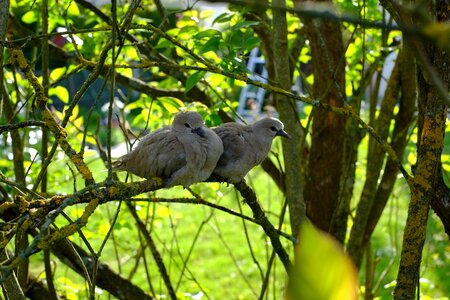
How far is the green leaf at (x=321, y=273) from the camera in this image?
39 cm

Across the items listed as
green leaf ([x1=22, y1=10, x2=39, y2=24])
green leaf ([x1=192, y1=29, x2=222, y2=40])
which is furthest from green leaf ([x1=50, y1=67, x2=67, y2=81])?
green leaf ([x1=192, y1=29, x2=222, y2=40])

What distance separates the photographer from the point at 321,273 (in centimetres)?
39

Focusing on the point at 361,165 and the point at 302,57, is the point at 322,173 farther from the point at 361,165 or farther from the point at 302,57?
the point at 361,165

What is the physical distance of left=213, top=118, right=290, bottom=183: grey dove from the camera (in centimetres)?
232

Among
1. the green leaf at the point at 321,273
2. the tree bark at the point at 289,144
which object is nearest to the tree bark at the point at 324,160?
the tree bark at the point at 289,144

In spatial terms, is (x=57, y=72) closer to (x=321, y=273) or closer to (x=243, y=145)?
(x=243, y=145)

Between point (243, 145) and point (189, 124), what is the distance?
28 centimetres

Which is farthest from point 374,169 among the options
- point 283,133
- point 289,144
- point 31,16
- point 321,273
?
point 321,273

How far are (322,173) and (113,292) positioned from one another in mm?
1193

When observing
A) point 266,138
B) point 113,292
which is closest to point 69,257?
point 113,292

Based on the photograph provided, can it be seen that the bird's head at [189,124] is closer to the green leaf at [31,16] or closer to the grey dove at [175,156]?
the grey dove at [175,156]

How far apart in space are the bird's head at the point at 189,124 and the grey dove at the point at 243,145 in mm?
163

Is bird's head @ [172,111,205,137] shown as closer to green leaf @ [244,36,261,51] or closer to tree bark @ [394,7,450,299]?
green leaf @ [244,36,261,51]

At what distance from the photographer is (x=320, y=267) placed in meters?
0.39
